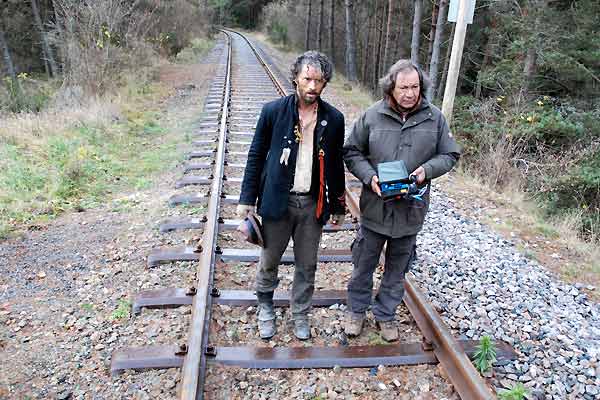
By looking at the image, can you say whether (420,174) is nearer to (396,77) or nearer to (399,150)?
(399,150)

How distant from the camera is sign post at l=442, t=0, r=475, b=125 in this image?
711 centimetres

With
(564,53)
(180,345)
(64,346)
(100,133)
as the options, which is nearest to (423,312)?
(180,345)

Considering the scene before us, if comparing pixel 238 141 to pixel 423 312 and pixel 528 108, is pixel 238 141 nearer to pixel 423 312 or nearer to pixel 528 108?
pixel 423 312

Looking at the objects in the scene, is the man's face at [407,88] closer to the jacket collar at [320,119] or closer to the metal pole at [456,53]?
the jacket collar at [320,119]

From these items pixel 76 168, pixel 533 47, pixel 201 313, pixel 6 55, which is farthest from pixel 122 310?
pixel 6 55

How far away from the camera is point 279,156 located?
303 cm

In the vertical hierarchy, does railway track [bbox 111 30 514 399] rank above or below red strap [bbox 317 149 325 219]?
below

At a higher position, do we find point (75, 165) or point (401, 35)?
point (401, 35)

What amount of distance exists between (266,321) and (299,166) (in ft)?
3.95

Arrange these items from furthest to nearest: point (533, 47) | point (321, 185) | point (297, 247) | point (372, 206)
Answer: point (533, 47) → point (297, 247) → point (372, 206) → point (321, 185)

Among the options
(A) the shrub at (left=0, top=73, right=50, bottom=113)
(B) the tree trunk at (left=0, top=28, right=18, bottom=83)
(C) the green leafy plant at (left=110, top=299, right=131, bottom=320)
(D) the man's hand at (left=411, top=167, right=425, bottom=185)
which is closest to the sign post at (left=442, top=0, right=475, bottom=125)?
(D) the man's hand at (left=411, top=167, right=425, bottom=185)

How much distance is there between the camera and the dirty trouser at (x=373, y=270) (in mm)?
3383

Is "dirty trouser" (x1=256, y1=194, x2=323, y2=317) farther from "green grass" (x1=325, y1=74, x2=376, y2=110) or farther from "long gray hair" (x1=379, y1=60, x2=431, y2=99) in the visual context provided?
"green grass" (x1=325, y1=74, x2=376, y2=110)

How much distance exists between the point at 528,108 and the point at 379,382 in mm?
9735
